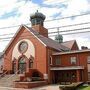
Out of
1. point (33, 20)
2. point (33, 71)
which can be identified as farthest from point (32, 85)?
point (33, 20)

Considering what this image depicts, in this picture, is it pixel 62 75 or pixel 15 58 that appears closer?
pixel 62 75

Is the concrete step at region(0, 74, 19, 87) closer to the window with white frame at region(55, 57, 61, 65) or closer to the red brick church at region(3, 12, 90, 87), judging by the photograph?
the red brick church at region(3, 12, 90, 87)

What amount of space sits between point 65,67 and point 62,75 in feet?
9.24

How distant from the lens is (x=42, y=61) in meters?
50.8

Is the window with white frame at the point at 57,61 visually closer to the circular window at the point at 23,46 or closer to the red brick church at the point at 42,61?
the red brick church at the point at 42,61

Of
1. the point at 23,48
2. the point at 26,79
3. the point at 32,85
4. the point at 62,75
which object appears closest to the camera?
the point at 32,85

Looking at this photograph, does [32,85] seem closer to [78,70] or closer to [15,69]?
[78,70]

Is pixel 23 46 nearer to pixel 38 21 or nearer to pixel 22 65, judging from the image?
pixel 22 65

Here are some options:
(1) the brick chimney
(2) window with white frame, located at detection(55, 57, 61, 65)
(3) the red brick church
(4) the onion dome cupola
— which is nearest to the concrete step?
(3) the red brick church

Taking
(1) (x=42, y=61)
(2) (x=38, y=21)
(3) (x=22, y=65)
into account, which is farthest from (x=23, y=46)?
(2) (x=38, y=21)

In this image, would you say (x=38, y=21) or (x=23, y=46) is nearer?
(x=23, y=46)

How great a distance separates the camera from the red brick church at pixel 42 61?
48266mm

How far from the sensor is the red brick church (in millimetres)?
48266

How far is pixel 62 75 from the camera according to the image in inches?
2026
